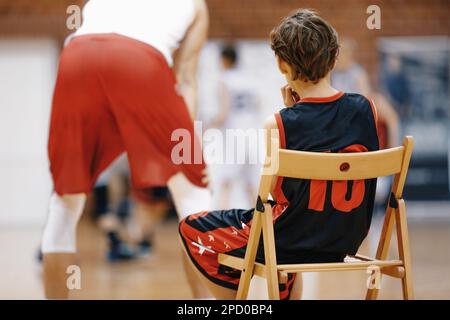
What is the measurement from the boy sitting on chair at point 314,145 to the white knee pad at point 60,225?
576mm

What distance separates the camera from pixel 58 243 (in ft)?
8.12

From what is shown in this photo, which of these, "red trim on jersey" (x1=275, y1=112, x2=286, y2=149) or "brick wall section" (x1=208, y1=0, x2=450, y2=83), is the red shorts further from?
"brick wall section" (x1=208, y1=0, x2=450, y2=83)

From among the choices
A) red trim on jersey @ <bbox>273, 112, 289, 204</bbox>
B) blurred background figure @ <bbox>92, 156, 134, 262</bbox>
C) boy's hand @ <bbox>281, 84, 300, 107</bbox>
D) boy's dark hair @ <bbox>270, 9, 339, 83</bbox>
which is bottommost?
blurred background figure @ <bbox>92, 156, 134, 262</bbox>

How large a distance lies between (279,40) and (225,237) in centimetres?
60

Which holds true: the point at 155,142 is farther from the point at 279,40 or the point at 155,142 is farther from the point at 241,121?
the point at 241,121

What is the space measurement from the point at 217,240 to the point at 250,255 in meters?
0.18

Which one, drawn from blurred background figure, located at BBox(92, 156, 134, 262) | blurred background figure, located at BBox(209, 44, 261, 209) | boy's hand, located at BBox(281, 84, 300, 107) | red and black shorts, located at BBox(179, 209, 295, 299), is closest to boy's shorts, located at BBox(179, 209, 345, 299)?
red and black shorts, located at BBox(179, 209, 295, 299)

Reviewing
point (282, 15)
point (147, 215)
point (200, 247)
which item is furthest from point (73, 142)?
point (282, 15)

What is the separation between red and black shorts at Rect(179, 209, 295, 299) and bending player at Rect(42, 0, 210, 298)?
27 centimetres

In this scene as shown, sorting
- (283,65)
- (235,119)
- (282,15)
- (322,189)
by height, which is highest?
(282,15)

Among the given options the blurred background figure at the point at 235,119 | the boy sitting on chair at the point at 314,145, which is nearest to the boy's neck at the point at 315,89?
the boy sitting on chair at the point at 314,145

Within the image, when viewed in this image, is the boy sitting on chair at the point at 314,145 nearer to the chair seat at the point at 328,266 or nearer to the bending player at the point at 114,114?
the chair seat at the point at 328,266

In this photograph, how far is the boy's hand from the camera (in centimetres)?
223

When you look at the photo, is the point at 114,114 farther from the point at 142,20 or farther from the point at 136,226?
the point at 136,226
